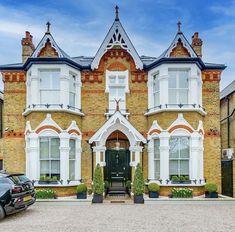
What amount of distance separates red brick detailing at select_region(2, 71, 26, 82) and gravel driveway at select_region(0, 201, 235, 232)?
6798 millimetres

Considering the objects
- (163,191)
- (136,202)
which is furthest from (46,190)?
(163,191)

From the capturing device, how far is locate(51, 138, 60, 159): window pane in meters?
17.0

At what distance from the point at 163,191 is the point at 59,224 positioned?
285 inches

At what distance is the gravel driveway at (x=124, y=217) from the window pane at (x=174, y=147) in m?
2.74

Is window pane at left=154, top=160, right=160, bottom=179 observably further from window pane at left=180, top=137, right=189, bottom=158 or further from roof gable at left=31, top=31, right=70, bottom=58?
roof gable at left=31, top=31, right=70, bottom=58

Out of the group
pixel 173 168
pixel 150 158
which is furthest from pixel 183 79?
pixel 173 168

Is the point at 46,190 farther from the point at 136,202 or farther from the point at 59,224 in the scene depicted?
the point at 59,224

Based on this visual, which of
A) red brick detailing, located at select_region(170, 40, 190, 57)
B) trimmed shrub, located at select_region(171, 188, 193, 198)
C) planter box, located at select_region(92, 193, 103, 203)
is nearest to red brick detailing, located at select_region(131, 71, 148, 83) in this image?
red brick detailing, located at select_region(170, 40, 190, 57)

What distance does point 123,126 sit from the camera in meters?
17.2

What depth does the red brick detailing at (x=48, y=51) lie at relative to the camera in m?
17.2

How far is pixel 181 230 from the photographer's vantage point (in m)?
9.77

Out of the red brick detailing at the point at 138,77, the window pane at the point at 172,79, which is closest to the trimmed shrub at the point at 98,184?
the red brick detailing at the point at 138,77

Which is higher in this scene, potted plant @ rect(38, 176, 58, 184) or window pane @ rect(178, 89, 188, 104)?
window pane @ rect(178, 89, 188, 104)

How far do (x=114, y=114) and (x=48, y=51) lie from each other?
4.61 metres
